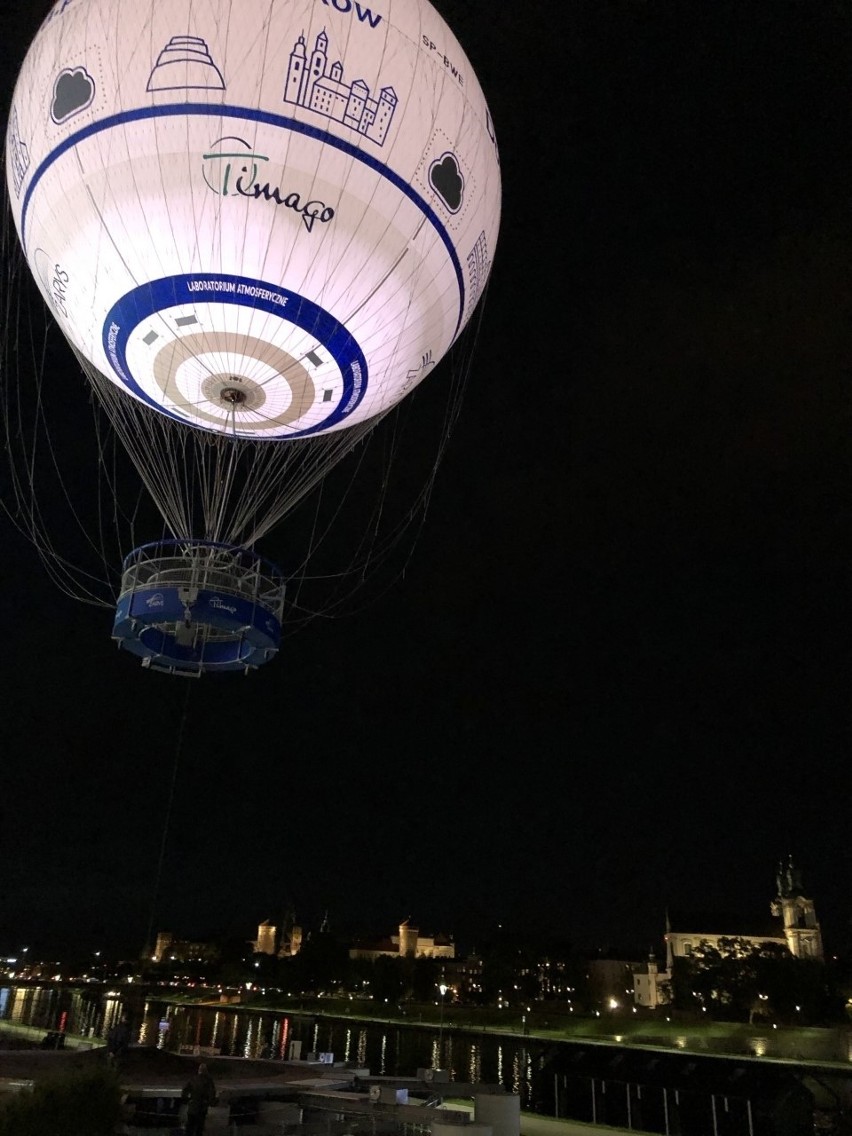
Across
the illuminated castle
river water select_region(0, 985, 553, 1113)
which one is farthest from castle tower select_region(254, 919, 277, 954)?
river water select_region(0, 985, 553, 1113)

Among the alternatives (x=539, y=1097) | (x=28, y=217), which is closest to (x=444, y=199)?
(x=28, y=217)

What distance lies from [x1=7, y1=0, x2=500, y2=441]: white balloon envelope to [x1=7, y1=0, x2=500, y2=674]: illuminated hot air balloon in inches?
1.0

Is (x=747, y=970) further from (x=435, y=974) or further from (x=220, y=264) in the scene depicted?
(x=220, y=264)

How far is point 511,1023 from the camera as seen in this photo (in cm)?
8588

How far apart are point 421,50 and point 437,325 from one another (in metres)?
3.68

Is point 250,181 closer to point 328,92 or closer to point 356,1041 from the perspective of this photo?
point 328,92

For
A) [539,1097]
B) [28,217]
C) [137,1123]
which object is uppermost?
[28,217]

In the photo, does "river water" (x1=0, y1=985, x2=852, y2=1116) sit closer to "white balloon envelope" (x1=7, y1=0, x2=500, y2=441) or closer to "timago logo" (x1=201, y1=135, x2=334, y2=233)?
Answer: "white balloon envelope" (x1=7, y1=0, x2=500, y2=441)

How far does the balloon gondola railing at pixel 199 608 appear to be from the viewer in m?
12.1

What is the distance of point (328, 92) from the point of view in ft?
33.4

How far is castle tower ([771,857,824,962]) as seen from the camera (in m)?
123

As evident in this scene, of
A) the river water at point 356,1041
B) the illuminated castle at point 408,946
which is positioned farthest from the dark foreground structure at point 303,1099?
the illuminated castle at point 408,946

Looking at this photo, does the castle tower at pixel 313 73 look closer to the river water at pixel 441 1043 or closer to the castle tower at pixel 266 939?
the river water at pixel 441 1043

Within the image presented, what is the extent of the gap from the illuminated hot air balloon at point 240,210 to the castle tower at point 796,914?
132 meters
